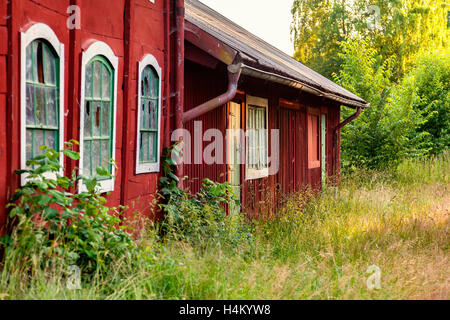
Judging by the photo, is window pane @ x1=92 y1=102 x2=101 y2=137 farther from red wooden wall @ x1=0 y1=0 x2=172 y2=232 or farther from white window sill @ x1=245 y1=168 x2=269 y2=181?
white window sill @ x1=245 y1=168 x2=269 y2=181

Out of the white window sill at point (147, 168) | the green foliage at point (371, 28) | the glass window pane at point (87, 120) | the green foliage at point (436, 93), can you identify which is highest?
the green foliage at point (371, 28)

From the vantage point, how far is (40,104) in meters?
4.74

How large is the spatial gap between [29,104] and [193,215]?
257 cm

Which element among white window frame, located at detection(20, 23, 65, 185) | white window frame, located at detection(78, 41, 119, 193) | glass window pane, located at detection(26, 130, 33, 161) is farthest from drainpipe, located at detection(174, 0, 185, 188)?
glass window pane, located at detection(26, 130, 33, 161)

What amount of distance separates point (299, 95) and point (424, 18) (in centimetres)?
2142

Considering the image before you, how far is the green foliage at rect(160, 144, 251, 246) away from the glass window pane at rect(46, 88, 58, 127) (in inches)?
69.7

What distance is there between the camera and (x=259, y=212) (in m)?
10.1

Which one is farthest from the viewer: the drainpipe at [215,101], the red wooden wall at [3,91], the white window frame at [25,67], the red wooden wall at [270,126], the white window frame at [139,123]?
the red wooden wall at [270,126]

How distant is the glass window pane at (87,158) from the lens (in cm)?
546

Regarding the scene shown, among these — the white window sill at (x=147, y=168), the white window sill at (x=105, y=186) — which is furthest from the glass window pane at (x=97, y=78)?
the white window sill at (x=147, y=168)

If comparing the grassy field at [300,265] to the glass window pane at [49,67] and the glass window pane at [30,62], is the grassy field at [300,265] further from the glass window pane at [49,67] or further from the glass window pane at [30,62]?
→ the glass window pane at [49,67]

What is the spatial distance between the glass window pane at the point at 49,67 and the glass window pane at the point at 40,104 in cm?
12

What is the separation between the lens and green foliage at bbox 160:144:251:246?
6.48 metres
